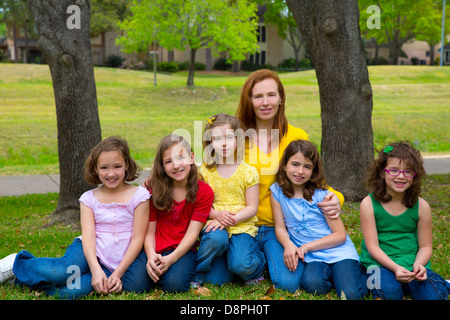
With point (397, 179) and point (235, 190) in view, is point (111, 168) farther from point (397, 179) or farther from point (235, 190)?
point (397, 179)

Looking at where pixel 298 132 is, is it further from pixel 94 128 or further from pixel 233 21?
pixel 233 21

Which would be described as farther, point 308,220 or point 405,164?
point 308,220

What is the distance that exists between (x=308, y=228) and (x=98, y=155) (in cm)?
163

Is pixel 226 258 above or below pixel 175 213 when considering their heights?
below

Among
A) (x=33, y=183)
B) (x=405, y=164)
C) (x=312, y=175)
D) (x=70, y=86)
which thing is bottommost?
(x=33, y=183)

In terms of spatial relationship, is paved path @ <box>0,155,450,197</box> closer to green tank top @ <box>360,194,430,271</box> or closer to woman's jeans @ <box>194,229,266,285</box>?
woman's jeans @ <box>194,229,266,285</box>

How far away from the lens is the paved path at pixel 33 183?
8297 mm

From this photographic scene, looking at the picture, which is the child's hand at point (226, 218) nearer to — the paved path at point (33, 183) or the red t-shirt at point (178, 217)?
the red t-shirt at point (178, 217)

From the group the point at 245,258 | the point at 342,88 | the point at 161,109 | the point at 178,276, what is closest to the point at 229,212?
the point at 245,258

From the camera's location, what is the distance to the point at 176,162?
3.53 meters

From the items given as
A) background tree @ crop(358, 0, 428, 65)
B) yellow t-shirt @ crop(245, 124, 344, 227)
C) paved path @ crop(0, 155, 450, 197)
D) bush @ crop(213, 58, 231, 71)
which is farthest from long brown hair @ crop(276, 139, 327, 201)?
bush @ crop(213, 58, 231, 71)

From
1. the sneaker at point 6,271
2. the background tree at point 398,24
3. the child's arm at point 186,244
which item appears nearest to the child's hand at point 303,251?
the child's arm at point 186,244

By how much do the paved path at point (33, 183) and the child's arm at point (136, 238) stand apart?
5.29 metres
